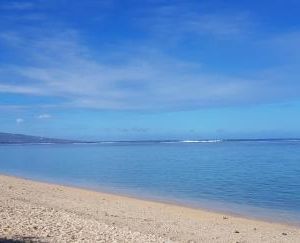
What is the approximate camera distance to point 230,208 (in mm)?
24062

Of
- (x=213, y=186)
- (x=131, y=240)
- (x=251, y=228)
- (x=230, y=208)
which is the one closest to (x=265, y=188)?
(x=213, y=186)

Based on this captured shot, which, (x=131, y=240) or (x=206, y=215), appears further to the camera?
(x=206, y=215)

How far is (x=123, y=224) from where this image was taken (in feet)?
51.6

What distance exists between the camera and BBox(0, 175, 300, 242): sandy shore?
37.8 feet

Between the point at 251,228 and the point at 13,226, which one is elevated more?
the point at 13,226

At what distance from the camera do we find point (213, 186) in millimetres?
33219

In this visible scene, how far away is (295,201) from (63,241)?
18.3 metres

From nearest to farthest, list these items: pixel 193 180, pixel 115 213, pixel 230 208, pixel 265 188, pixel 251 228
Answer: pixel 251 228 → pixel 115 213 → pixel 230 208 → pixel 265 188 → pixel 193 180

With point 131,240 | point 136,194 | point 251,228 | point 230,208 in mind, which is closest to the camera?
point 131,240

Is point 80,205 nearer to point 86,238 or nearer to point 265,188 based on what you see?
point 86,238

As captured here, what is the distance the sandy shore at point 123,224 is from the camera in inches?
454

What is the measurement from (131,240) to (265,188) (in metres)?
22.1

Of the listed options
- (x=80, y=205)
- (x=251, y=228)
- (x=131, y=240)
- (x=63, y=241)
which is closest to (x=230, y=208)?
(x=251, y=228)

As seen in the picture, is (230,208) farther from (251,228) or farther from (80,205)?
(80,205)
